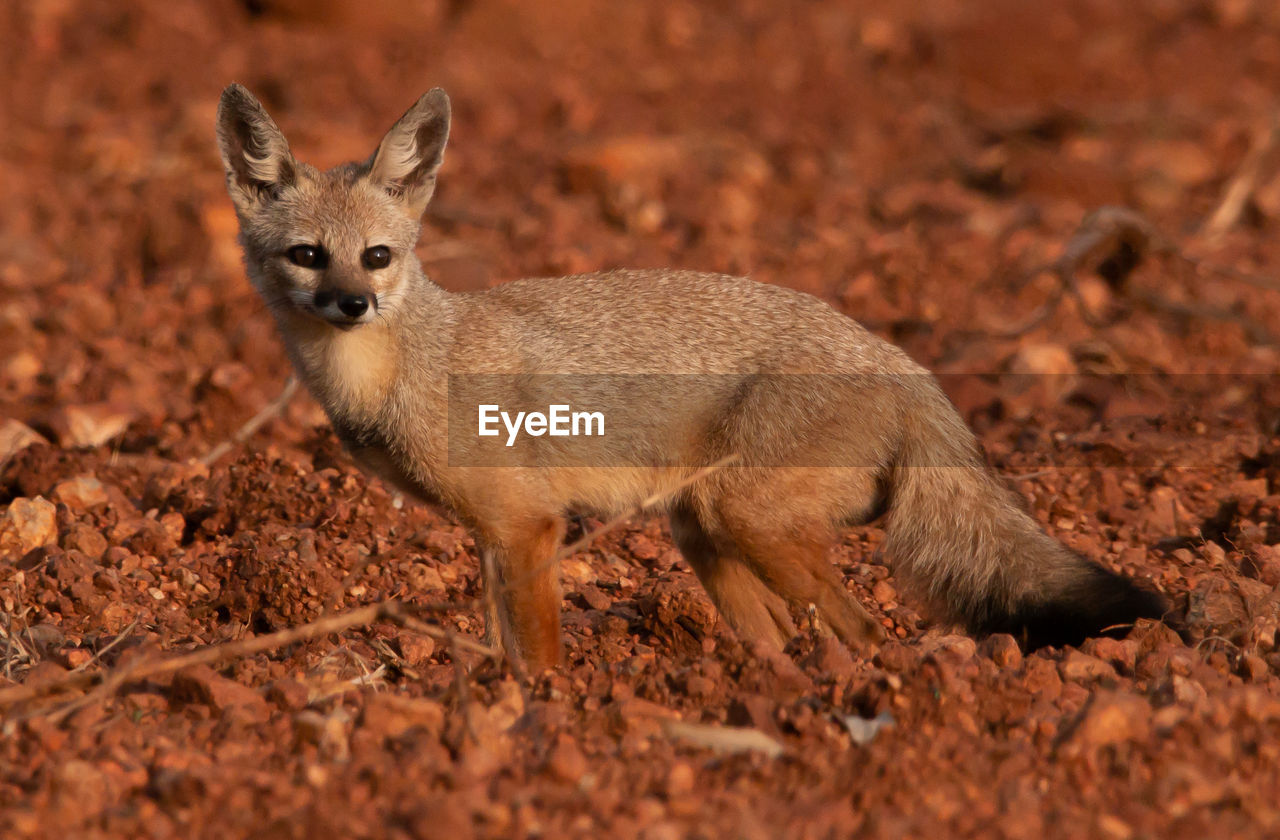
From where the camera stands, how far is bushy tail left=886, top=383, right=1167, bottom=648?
16.6 ft

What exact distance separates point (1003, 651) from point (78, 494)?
4.41 m

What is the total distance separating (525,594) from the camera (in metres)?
5.20

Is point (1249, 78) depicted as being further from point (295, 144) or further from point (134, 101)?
point (134, 101)

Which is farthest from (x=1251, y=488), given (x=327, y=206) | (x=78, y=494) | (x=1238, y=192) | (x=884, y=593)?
(x=78, y=494)

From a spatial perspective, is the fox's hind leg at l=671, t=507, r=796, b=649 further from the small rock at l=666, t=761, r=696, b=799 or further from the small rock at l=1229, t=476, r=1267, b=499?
the small rock at l=1229, t=476, r=1267, b=499

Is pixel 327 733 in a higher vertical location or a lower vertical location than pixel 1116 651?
higher

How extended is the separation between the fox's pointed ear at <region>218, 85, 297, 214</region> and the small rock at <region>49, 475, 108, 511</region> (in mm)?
1738

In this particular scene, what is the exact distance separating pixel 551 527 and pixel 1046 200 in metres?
8.14

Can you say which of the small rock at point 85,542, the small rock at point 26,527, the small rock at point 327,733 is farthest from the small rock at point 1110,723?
the small rock at point 26,527

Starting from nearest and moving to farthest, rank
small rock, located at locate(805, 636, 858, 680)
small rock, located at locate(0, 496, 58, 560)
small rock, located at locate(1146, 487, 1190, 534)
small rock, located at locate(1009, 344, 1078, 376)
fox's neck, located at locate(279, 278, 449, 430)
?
small rock, located at locate(805, 636, 858, 680) → fox's neck, located at locate(279, 278, 449, 430) → small rock, located at locate(0, 496, 58, 560) → small rock, located at locate(1146, 487, 1190, 534) → small rock, located at locate(1009, 344, 1078, 376)

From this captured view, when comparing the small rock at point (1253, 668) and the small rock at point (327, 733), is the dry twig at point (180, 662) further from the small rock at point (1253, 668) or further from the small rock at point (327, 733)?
the small rock at point (1253, 668)

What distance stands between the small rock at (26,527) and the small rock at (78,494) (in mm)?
301

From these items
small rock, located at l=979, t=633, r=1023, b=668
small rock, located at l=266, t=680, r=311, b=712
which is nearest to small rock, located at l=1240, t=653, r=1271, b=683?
small rock, located at l=979, t=633, r=1023, b=668

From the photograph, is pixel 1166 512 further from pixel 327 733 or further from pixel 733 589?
pixel 327 733
